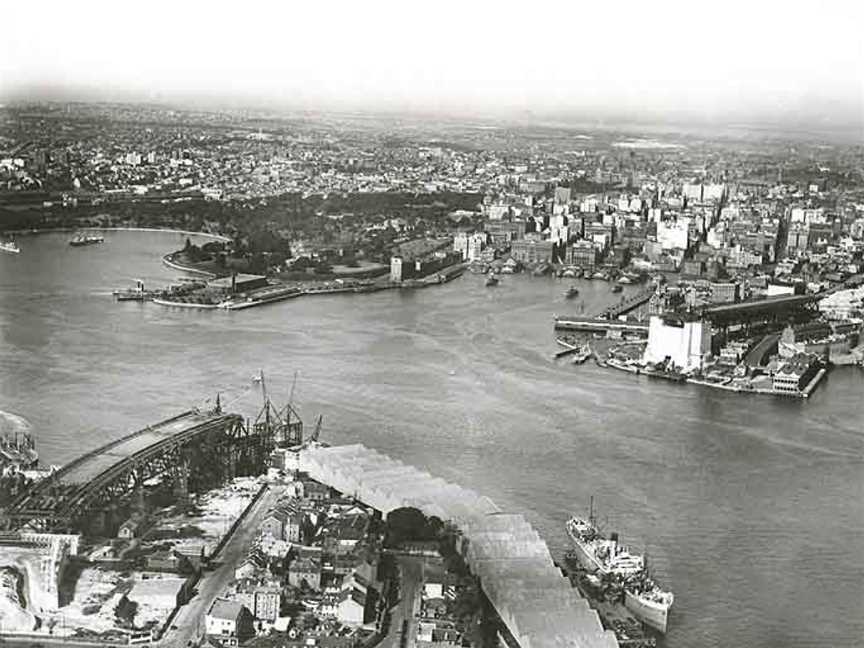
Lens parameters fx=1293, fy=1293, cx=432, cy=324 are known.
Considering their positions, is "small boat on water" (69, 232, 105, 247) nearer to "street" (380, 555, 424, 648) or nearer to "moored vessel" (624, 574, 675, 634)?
"street" (380, 555, 424, 648)

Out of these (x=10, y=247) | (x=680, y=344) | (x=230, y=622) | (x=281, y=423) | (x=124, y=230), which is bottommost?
(x=124, y=230)

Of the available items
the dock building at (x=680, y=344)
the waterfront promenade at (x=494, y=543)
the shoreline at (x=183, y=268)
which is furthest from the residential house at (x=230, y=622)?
the shoreline at (x=183, y=268)

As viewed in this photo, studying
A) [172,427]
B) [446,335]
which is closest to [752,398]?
[446,335]

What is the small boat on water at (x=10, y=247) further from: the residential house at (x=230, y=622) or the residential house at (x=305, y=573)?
the residential house at (x=230, y=622)

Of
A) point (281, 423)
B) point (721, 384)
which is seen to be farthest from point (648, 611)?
point (721, 384)

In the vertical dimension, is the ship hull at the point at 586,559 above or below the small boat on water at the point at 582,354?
above

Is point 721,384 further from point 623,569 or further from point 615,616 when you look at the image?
point 615,616

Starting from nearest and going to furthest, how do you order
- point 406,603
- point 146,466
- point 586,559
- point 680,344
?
1. point 406,603
2. point 586,559
3. point 146,466
4. point 680,344
